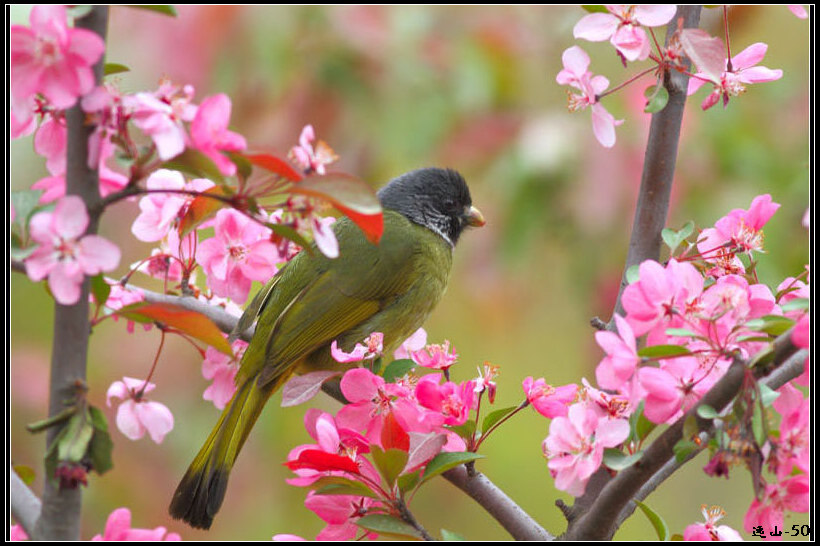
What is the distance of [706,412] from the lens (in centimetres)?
129

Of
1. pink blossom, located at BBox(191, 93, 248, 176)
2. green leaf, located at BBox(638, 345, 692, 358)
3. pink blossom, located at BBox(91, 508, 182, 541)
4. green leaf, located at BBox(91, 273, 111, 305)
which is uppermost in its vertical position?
pink blossom, located at BBox(191, 93, 248, 176)

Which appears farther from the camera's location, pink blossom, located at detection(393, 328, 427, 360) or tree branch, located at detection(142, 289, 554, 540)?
pink blossom, located at detection(393, 328, 427, 360)

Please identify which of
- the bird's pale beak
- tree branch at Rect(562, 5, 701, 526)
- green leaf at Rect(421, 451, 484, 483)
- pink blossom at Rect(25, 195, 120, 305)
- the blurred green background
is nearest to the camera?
pink blossom at Rect(25, 195, 120, 305)

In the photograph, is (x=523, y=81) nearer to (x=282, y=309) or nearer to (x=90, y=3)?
(x=282, y=309)

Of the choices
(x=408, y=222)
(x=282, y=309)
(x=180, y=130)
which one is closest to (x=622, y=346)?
(x=180, y=130)

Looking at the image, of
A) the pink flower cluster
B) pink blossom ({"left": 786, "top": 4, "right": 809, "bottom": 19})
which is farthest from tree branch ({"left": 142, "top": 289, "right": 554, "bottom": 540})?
pink blossom ({"left": 786, "top": 4, "right": 809, "bottom": 19})

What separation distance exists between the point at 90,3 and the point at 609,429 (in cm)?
91

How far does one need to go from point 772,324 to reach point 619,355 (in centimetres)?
21

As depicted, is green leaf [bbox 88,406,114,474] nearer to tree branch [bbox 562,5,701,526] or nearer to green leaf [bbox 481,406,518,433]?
green leaf [bbox 481,406,518,433]

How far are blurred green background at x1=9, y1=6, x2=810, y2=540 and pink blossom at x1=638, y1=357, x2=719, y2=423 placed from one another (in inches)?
71.8

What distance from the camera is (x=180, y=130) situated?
1274 millimetres

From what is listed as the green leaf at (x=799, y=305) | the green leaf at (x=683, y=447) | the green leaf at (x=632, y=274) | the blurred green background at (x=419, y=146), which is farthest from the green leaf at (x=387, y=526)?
the blurred green background at (x=419, y=146)

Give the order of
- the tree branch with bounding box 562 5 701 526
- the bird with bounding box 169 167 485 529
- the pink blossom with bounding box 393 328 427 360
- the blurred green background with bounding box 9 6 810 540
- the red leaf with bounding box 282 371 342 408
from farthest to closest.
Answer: the blurred green background with bounding box 9 6 810 540
the pink blossom with bounding box 393 328 427 360
the bird with bounding box 169 167 485 529
the red leaf with bounding box 282 371 342 408
the tree branch with bounding box 562 5 701 526

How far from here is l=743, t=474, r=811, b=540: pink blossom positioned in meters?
1.48
